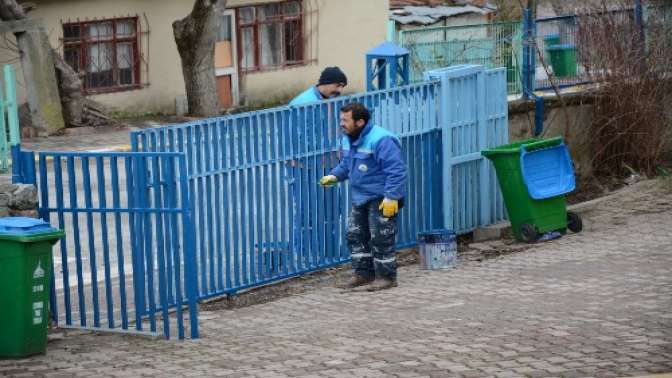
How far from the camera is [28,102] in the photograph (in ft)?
81.4

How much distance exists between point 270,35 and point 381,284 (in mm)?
19461

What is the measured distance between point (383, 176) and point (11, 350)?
3.61 m

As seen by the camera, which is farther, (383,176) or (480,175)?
(480,175)

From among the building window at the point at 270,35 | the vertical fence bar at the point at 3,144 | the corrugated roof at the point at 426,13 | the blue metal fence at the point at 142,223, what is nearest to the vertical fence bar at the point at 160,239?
the blue metal fence at the point at 142,223

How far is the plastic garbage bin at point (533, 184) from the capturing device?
44.1ft

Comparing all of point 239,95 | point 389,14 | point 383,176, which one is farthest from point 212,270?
point 389,14

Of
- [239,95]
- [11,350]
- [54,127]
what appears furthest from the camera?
[239,95]

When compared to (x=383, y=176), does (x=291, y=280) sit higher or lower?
lower

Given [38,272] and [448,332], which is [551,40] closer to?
[448,332]

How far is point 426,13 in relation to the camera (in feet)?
110

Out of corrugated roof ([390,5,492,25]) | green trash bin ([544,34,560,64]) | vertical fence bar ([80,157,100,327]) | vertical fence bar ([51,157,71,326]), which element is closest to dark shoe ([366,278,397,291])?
vertical fence bar ([80,157,100,327])

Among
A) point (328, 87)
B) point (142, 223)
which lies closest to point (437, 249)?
point (328, 87)

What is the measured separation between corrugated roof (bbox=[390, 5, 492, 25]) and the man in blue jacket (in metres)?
21.2

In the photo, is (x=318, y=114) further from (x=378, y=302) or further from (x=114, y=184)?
(x=114, y=184)
